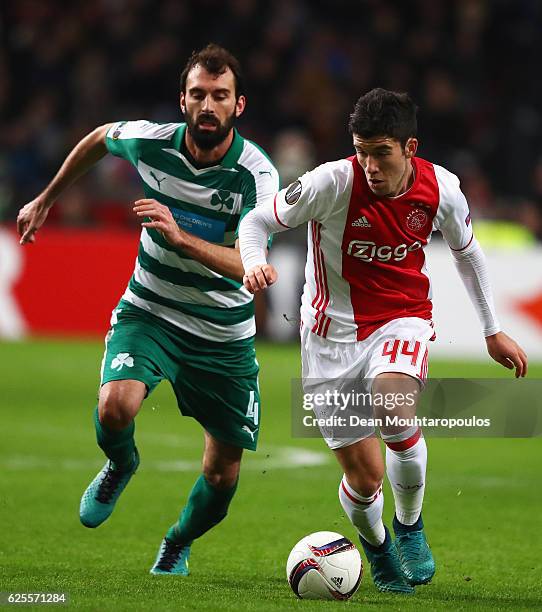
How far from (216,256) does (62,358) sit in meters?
8.67

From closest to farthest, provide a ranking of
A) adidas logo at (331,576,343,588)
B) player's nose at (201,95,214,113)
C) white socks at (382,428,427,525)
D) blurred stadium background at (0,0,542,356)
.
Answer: adidas logo at (331,576,343,588) → white socks at (382,428,427,525) → player's nose at (201,95,214,113) → blurred stadium background at (0,0,542,356)

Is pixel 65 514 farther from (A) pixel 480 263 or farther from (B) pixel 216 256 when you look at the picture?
(A) pixel 480 263

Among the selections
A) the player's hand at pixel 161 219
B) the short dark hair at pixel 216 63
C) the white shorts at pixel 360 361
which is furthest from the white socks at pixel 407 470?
the short dark hair at pixel 216 63

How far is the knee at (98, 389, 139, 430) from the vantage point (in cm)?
568

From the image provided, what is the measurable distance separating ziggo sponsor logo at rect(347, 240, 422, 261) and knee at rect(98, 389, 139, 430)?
1.14 meters

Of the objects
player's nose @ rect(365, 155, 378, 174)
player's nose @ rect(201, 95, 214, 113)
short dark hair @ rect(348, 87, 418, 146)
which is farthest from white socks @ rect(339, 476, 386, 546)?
player's nose @ rect(201, 95, 214, 113)

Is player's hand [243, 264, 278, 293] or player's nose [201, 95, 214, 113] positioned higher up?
player's nose [201, 95, 214, 113]

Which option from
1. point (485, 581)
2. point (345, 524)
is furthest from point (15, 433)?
point (485, 581)

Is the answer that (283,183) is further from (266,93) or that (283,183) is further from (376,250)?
(376,250)

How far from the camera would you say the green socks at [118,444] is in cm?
579

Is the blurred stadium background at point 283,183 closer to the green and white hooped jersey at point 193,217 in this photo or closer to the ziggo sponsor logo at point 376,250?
the green and white hooped jersey at point 193,217

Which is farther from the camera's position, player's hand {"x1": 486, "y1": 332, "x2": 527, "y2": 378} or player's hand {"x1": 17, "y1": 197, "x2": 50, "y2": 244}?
player's hand {"x1": 17, "y1": 197, "x2": 50, "y2": 244}

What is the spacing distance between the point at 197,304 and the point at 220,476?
0.80 meters

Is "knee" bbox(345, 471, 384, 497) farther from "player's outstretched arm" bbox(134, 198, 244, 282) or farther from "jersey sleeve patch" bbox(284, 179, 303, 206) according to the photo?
"jersey sleeve patch" bbox(284, 179, 303, 206)
